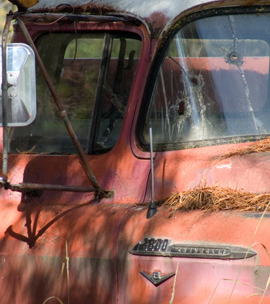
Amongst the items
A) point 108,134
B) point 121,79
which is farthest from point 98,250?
point 121,79

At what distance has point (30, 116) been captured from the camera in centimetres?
315

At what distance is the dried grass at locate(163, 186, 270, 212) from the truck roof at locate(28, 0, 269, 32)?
0.90m

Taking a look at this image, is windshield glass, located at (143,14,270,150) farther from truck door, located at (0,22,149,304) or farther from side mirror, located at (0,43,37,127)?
side mirror, located at (0,43,37,127)

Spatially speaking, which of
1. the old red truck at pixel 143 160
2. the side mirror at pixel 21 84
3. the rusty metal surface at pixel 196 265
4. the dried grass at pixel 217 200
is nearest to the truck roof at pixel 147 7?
the old red truck at pixel 143 160

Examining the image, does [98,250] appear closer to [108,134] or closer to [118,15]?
[108,134]

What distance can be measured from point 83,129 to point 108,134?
19 cm

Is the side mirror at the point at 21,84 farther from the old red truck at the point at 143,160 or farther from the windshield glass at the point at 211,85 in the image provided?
the windshield glass at the point at 211,85

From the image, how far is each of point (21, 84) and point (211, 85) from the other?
0.90 m

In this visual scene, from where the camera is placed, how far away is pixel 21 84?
10.4 feet

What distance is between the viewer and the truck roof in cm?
350

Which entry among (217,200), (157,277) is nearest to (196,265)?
(157,277)

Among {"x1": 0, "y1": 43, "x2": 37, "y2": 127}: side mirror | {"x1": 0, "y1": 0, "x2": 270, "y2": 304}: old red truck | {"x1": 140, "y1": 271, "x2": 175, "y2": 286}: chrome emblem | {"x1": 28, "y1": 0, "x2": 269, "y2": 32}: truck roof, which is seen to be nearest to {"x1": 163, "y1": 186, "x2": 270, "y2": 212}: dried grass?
{"x1": 0, "y1": 0, "x2": 270, "y2": 304}: old red truck

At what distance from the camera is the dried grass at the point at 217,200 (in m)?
2.95

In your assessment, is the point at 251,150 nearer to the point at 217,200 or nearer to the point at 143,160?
the point at 217,200
